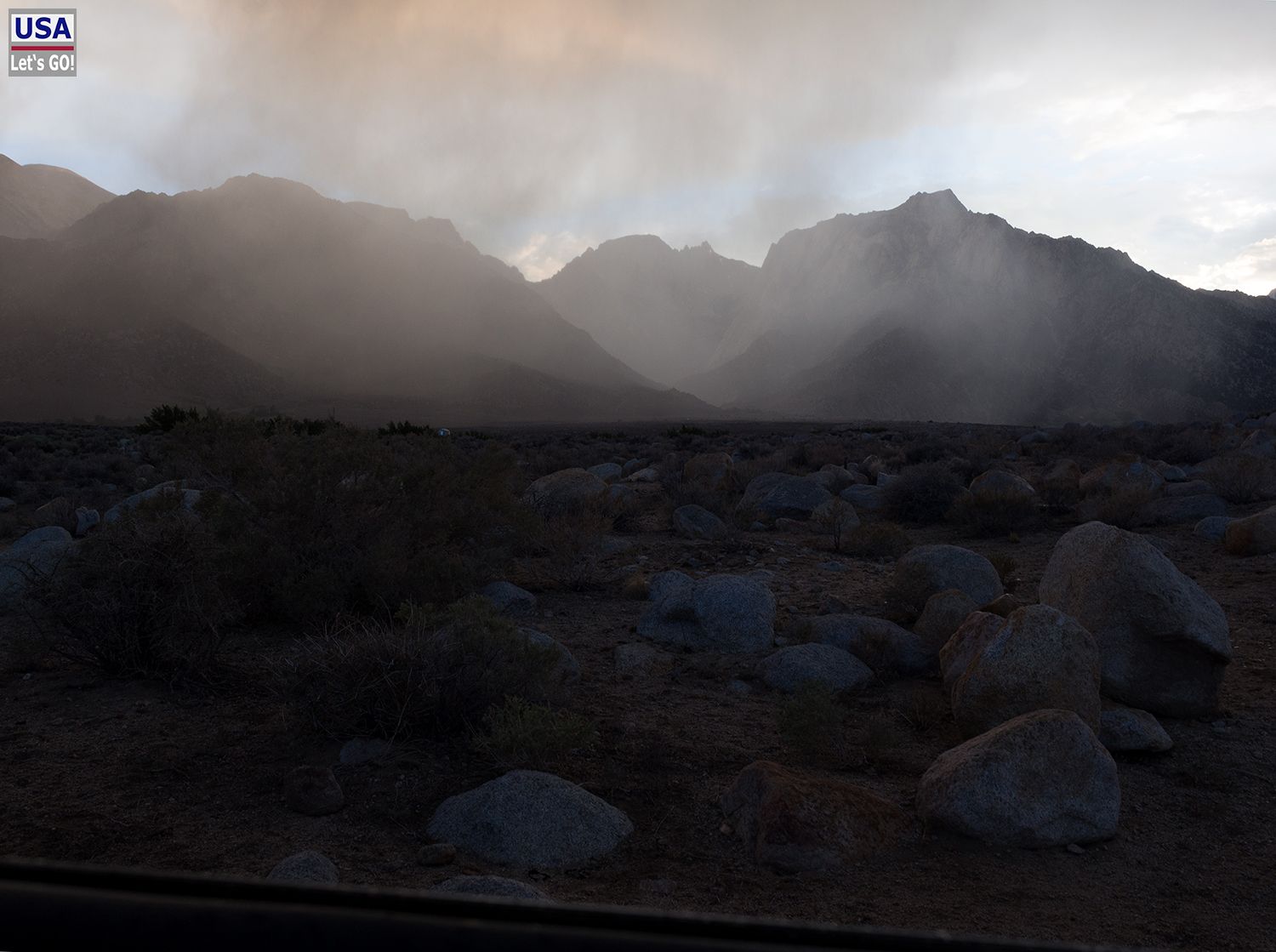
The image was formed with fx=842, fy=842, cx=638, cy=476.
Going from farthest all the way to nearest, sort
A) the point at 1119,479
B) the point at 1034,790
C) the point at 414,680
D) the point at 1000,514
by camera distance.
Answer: the point at 1119,479 < the point at 1000,514 < the point at 414,680 < the point at 1034,790

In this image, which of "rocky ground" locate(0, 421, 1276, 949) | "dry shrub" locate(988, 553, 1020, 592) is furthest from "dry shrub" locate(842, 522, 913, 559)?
"rocky ground" locate(0, 421, 1276, 949)

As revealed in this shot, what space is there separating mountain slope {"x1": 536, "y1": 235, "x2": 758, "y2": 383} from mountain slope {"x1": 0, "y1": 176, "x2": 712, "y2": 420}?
160 feet

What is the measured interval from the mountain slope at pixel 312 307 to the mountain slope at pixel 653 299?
1914 inches

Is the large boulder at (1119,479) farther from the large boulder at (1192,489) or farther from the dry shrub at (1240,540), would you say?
the dry shrub at (1240,540)

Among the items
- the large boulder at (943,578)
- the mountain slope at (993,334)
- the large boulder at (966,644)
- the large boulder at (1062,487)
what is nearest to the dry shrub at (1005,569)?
the large boulder at (943,578)

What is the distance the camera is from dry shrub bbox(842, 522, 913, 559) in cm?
1138

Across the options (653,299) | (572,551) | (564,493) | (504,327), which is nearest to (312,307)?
(504,327)

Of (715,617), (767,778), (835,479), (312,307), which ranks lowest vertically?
(767,778)

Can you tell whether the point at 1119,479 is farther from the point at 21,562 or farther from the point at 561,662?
the point at 21,562

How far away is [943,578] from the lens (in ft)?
26.9

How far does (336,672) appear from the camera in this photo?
17.5ft

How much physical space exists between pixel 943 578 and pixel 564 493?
605cm

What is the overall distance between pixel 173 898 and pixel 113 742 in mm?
5378

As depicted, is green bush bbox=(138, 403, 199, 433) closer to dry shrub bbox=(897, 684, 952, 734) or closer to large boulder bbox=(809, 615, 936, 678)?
large boulder bbox=(809, 615, 936, 678)
